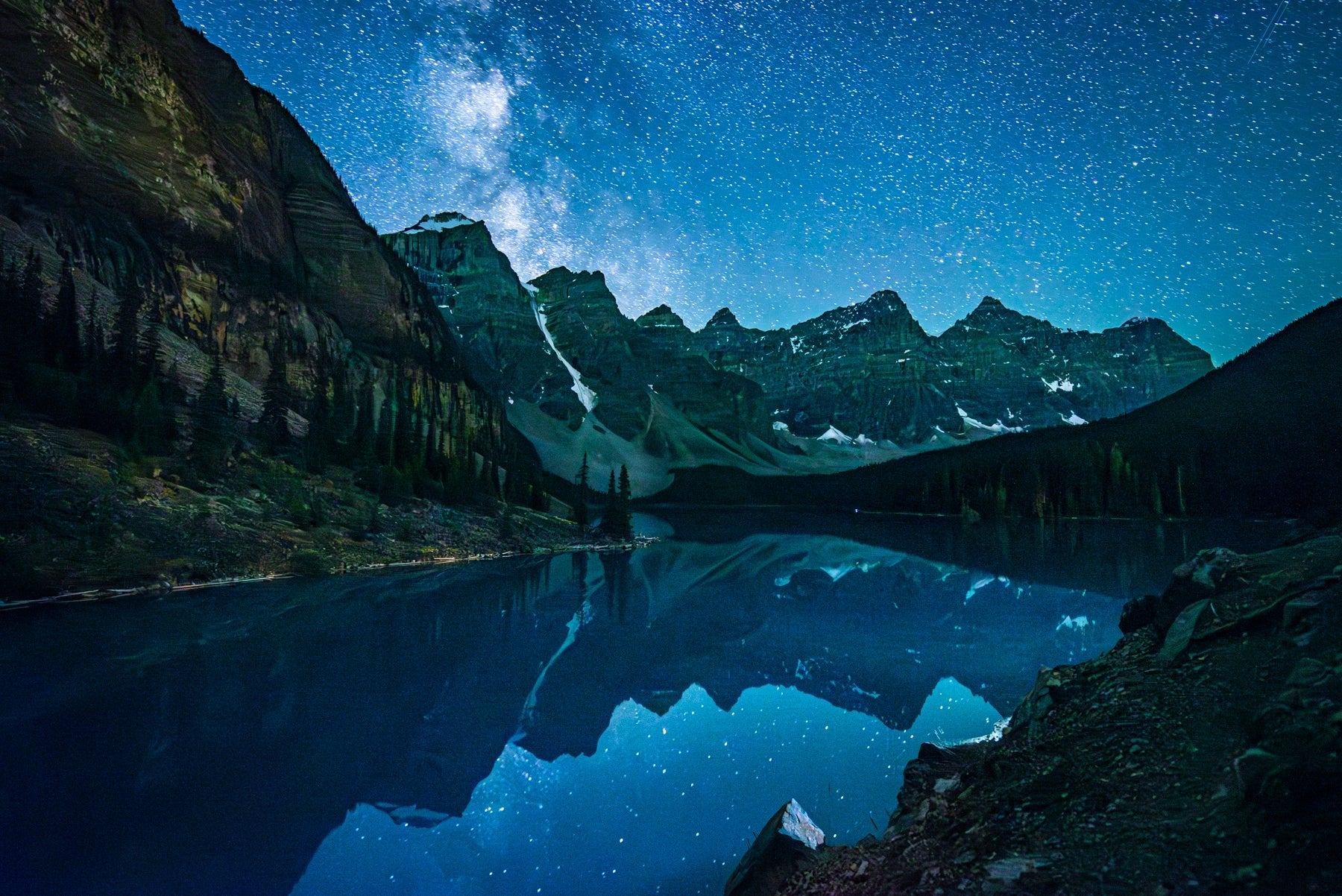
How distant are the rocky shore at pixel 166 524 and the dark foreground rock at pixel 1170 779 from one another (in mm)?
32539

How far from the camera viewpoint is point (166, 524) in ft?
104

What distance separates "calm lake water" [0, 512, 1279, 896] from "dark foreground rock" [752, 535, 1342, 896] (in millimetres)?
2249

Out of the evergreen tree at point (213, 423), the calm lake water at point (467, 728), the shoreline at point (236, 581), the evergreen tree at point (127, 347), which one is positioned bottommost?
the calm lake water at point (467, 728)

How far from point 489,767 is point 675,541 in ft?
216

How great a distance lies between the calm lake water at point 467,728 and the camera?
788 centimetres

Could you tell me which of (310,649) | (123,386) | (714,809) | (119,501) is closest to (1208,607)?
(714,809)

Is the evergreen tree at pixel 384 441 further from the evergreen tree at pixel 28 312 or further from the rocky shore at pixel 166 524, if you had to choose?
the evergreen tree at pixel 28 312

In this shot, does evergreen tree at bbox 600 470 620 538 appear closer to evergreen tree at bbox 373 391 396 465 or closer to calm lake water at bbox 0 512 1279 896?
evergreen tree at bbox 373 391 396 465

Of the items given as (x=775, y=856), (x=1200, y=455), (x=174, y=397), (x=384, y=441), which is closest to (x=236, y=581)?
(x=174, y=397)

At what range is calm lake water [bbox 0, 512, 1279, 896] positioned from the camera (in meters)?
7.88

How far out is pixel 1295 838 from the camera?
4.02m

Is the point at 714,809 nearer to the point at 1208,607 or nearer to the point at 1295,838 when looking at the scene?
the point at 1295,838

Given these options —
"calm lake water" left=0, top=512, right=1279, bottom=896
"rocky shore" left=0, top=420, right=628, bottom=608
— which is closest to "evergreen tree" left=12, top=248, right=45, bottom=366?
"rocky shore" left=0, top=420, right=628, bottom=608

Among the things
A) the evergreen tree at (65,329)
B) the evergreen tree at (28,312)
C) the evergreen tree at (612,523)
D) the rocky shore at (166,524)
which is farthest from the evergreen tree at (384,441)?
the evergreen tree at (28,312)
